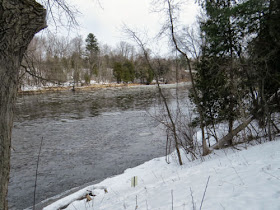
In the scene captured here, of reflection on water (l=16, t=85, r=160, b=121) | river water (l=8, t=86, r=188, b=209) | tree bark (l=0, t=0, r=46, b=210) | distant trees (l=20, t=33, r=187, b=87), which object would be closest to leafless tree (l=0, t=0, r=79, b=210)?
tree bark (l=0, t=0, r=46, b=210)

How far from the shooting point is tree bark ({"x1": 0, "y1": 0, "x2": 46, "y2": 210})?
1.99m

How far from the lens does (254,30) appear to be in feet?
22.7

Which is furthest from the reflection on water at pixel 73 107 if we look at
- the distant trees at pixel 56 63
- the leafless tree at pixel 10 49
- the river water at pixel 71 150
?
the leafless tree at pixel 10 49

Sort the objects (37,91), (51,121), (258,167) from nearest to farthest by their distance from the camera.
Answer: (258,167), (37,91), (51,121)

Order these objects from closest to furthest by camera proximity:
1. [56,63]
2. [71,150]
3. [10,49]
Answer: [10,49], [56,63], [71,150]

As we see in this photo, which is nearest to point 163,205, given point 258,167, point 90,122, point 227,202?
point 227,202

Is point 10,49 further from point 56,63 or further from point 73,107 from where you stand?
point 73,107

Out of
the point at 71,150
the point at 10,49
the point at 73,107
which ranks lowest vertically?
the point at 71,150

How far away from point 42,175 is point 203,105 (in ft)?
24.2

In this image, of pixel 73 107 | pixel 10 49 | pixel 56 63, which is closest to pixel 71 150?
pixel 56 63

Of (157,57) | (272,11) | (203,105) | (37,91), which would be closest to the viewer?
(37,91)

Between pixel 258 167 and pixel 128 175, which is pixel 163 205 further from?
pixel 128 175

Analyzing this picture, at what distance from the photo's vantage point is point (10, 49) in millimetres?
2039

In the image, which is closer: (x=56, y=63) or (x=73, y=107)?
(x=56, y=63)
